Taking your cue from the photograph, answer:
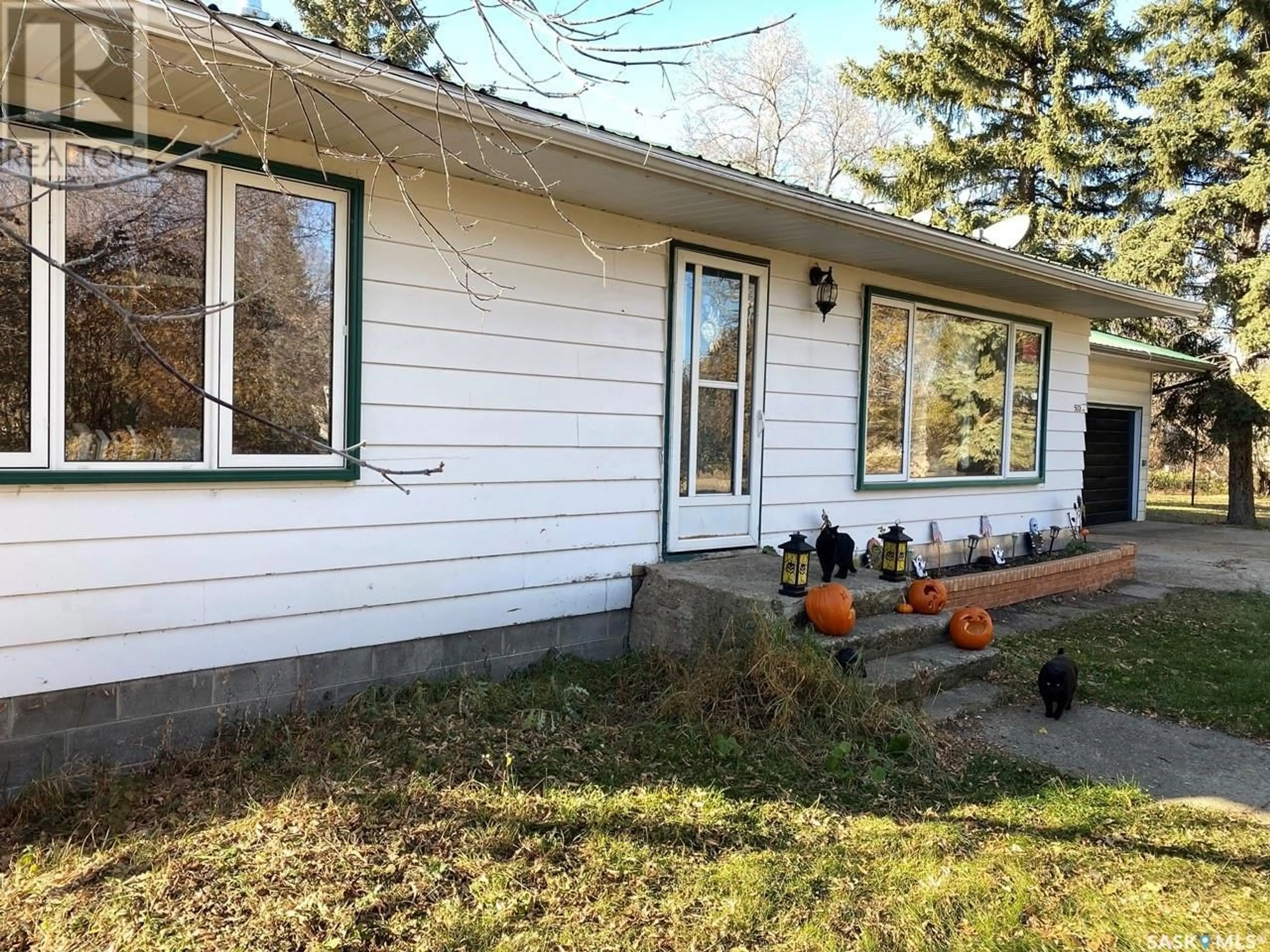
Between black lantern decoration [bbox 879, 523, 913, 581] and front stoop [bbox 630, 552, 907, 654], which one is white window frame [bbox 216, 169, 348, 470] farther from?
black lantern decoration [bbox 879, 523, 913, 581]

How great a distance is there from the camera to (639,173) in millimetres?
4219

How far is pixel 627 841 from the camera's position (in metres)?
2.91

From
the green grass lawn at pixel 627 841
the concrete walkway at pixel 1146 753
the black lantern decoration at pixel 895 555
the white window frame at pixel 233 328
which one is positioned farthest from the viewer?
the black lantern decoration at pixel 895 555

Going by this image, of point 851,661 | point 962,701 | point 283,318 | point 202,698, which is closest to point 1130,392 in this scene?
point 962,701

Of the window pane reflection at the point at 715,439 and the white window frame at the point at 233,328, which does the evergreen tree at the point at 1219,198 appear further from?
the white window frame at the point at 233,328

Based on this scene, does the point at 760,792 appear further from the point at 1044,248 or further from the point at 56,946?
the point at 1044,248

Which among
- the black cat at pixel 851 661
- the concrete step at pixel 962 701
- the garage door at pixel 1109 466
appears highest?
the garage door at pixel 1109 466

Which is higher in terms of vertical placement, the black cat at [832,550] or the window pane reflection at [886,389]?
the window pane reflection at [886,389]

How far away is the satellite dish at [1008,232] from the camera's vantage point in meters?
7.68

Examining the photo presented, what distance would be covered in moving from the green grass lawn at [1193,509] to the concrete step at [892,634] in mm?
10847

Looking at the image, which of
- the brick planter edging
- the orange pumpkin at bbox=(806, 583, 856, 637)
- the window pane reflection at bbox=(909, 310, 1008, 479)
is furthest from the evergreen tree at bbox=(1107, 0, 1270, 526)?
the orange pumpkin at bbox=(806, 583, 856, 637)

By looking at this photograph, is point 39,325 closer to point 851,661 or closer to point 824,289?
point 851,661

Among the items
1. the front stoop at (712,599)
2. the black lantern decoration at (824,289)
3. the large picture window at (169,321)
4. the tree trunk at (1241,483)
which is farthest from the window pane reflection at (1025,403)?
the tree trunk at (1241,483)

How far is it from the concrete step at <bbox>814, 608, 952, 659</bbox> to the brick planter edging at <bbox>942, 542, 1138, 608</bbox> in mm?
1188
